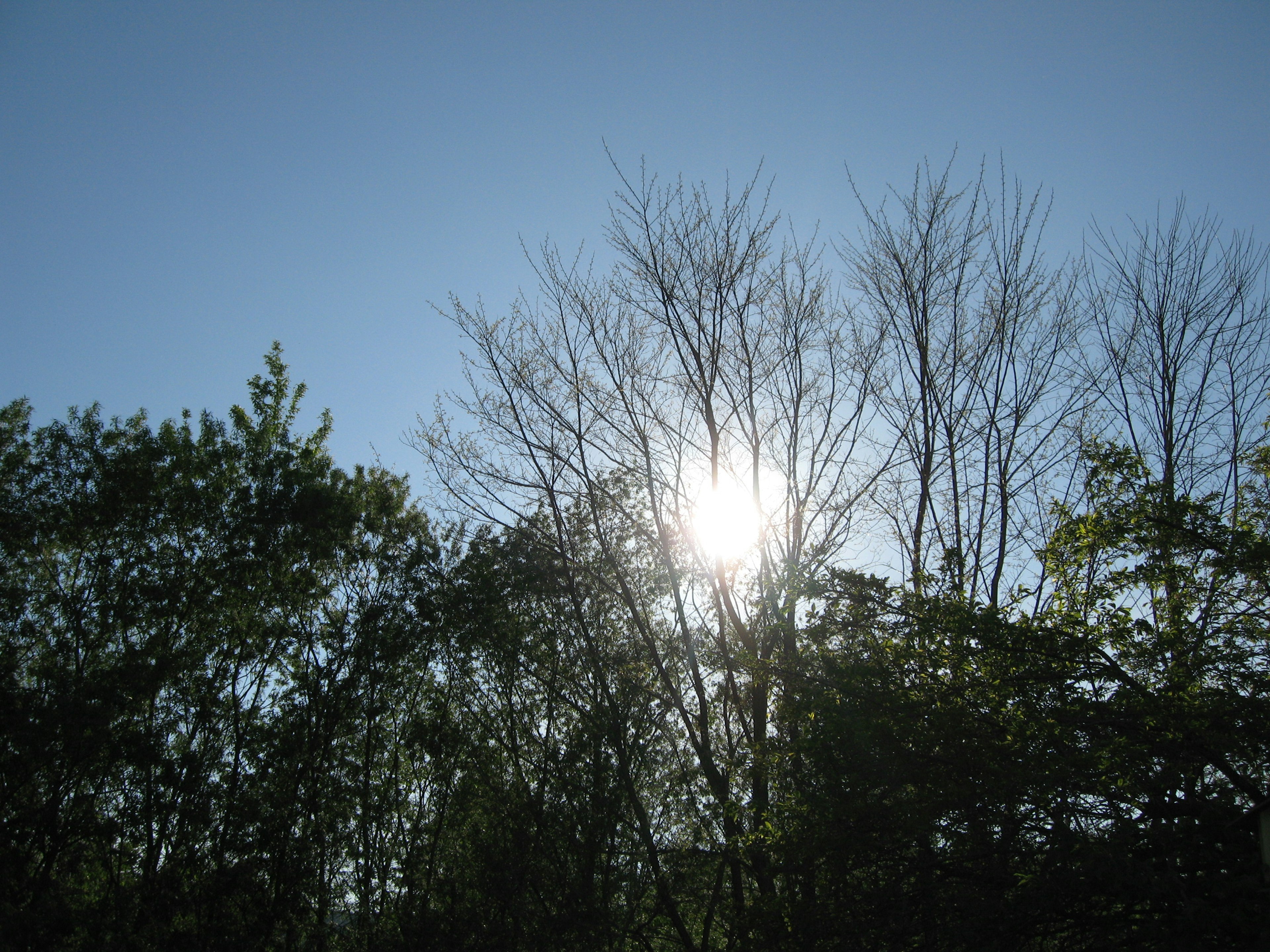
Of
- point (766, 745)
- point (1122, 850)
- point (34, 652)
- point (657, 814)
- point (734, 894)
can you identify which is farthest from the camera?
point (657, 814)

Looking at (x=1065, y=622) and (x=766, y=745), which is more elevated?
(x=1065, y=622)

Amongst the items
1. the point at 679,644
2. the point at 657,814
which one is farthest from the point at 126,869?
the point at 679,644

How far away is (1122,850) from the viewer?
447cm

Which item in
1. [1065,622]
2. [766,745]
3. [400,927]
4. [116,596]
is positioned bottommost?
[400,927]

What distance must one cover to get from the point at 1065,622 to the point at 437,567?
872 cm

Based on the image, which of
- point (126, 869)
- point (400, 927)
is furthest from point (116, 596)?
point (400, 927)

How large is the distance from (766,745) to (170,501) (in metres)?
8.80

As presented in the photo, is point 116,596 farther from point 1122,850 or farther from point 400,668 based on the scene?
point 1122,850

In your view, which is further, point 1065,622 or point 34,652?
point 34,652

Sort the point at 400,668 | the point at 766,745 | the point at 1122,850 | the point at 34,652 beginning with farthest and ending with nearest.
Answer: the point at 400,668, the point at 34,652, the point at 766,745, the point at 1122,850

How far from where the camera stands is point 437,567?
11844mm

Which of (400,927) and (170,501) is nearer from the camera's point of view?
(400,927)

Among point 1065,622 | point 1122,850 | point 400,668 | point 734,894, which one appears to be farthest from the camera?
point 400,668

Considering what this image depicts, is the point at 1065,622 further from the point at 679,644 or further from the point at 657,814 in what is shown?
the point at 657,814
